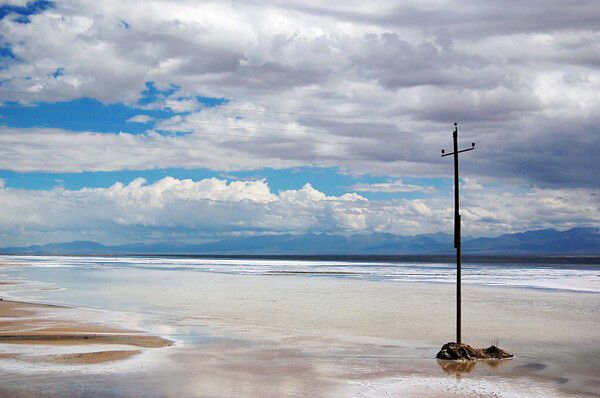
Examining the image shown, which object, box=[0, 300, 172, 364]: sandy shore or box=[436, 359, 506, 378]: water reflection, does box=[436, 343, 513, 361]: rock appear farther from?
box=[0, 300, 172, 364]: sandy shore

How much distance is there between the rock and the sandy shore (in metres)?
10.1

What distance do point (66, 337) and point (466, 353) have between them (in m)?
15.0

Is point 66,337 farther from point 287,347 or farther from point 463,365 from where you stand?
point 463,365

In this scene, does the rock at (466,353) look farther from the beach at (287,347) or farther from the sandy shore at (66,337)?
the sandy shore at (66,337)

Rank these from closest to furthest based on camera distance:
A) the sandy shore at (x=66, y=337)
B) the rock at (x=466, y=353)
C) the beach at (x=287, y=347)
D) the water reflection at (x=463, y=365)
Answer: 1. the beach at (x=287, y=347)
2. the water reflection at (x=463, y=365)
3. the sandy shore at (x=66, y=337)
4. the rock at (x=466, y=353)

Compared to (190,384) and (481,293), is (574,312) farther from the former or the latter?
(190,384)

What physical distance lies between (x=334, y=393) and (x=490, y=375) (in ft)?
17.5

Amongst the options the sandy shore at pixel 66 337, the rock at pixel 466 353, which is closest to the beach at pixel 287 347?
the sandy shore at pixel 66 337

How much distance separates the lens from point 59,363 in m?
18.8

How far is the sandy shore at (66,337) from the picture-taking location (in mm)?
19884

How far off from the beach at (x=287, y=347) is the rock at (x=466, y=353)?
0.46 m

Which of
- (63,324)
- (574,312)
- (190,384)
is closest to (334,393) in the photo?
(190,384)

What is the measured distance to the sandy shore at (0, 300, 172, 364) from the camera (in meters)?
19.9

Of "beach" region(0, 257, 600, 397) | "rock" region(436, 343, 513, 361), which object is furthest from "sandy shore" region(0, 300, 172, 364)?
"rock" region(436, 343, 513, 361)
